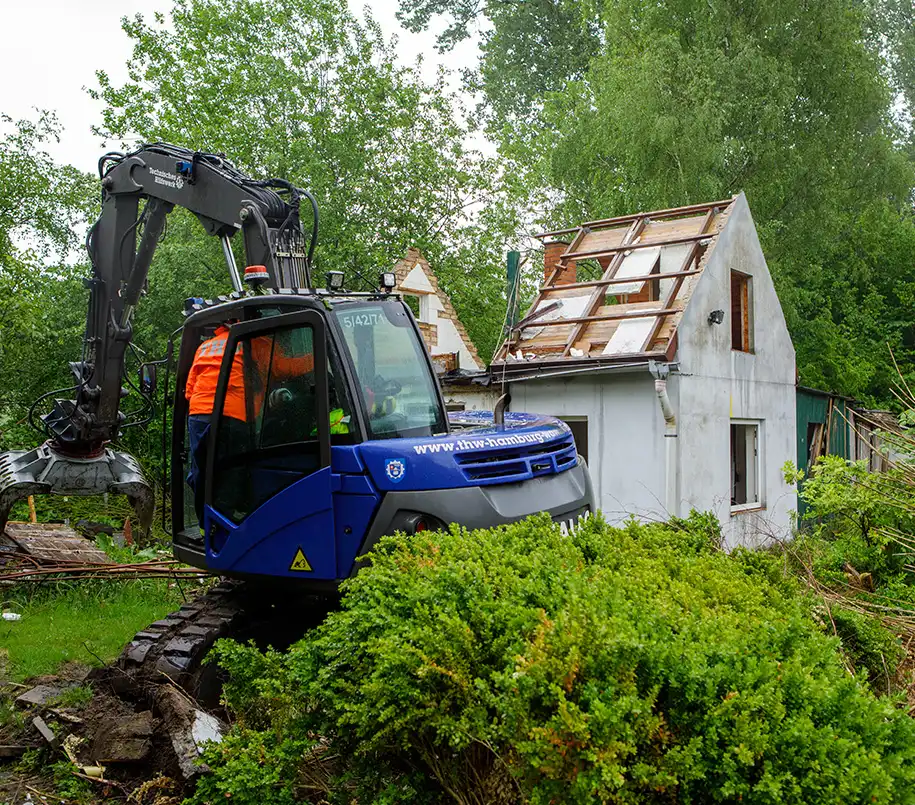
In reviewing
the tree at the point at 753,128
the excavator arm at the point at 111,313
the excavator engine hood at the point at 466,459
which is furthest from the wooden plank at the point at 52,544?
the tree at the point at 753,128

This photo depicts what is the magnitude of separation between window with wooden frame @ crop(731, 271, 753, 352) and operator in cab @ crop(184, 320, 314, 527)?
11264 millimetres

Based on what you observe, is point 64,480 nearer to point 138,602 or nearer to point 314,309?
point 138,602

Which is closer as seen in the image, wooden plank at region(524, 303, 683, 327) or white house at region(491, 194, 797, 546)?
white house at region(491, 194, 797, 546)

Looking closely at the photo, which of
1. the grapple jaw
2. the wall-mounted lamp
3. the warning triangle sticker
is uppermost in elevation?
the wall-mounted lamp

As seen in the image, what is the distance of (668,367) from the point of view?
12.3 m

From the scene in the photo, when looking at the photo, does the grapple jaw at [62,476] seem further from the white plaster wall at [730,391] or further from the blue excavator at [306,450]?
the white plaster wall at [730,391]

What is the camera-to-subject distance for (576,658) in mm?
3027

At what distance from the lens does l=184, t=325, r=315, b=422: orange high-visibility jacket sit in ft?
19.3

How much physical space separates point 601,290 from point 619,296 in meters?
1.68

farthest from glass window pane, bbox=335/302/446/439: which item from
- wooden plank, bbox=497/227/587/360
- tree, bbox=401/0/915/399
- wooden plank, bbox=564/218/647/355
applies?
tree, bbox=401/0/915/399

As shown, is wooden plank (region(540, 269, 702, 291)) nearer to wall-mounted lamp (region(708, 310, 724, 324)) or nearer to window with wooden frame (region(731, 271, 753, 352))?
wall-mounted lamp (region(708, 310, 724, 324))

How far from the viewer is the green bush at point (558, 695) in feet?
9.39

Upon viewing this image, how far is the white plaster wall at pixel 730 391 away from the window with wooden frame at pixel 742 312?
11cm

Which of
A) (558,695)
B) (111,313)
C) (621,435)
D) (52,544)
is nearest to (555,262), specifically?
(621,435)
